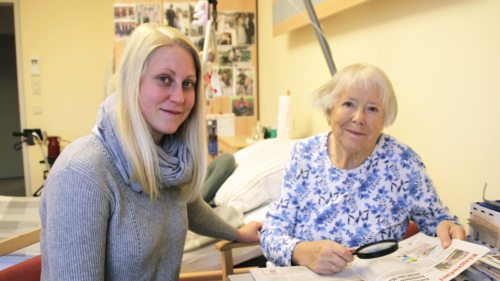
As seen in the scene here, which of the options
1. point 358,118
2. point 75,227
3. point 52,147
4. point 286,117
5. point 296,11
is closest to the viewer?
point 75,227

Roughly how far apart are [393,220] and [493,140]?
0.40m

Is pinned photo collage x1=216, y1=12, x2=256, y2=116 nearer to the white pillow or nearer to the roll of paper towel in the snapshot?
the roll of paper towel

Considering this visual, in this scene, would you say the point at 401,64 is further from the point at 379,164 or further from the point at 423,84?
the point at 379,164

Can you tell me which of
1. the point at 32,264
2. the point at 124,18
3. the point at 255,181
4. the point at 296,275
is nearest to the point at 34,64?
the point at 124,18

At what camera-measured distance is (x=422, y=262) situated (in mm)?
1022

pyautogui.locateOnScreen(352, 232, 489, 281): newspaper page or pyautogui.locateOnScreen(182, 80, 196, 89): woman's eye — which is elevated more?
pyautogui.locateOnScreen(182, 80, 196, 89): woman's eye

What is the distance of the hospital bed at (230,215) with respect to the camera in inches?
61.9

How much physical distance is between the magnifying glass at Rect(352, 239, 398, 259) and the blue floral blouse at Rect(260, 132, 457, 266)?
8.3 inches

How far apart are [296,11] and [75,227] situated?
1.99 metres

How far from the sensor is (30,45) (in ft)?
14.7

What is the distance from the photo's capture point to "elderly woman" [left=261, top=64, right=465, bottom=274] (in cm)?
129

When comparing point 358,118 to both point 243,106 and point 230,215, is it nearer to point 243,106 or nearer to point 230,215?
point 230,215

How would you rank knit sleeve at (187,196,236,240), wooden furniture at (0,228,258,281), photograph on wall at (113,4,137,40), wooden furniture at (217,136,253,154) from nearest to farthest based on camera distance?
wooden furniture at (0,228,258,281) < knit sleeve at (187,196,236,240) < wooden furniture at (217,136,253,154) < photograph on wall at (113,4,137,40)

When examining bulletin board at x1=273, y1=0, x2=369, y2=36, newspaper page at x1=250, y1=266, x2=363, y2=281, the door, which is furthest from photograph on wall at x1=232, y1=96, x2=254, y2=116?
the door
